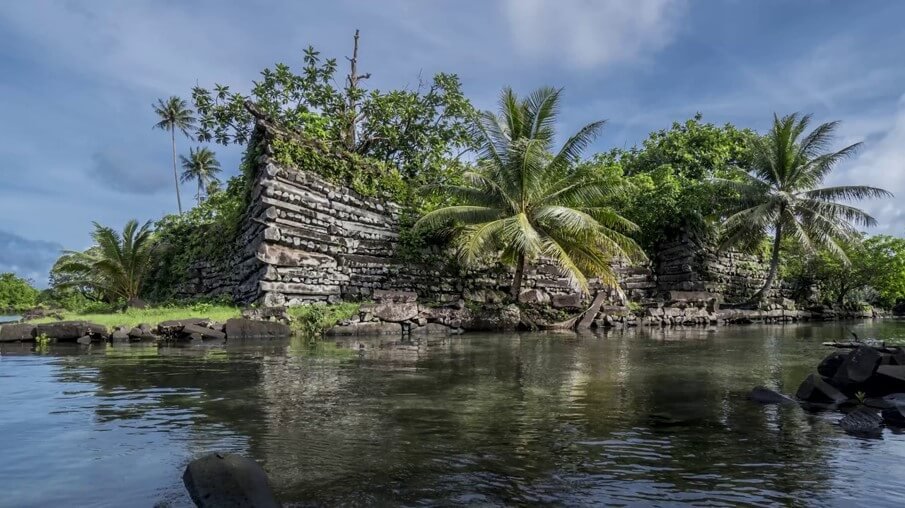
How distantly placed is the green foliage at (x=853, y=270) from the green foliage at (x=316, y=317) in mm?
26847

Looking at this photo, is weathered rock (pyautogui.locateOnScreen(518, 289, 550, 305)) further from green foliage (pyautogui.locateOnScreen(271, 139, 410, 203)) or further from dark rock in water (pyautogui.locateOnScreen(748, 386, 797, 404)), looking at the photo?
dark rock in water (pyautogui.locateOnScreen(748, 386, 797, 404))

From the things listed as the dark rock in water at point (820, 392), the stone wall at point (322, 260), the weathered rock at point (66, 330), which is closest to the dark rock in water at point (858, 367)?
the dark rock in water at point (820, 392)

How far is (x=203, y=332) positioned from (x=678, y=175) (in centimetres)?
2325

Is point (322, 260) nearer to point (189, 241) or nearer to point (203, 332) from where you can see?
point (203, 332)

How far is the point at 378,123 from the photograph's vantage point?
25641 mm

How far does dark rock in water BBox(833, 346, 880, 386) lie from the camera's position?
6.59 metres

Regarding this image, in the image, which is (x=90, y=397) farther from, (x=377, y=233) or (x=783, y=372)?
(x=377, y=233)

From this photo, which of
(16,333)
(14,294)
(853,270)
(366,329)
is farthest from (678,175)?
(14,294)

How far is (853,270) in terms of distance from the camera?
33.5 m

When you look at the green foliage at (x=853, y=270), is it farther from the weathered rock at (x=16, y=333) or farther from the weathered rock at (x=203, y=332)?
the weathered rock at (x=16, y=333)

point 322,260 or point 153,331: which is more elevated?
point 322,260

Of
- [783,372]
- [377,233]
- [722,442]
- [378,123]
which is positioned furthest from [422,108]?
[722,442]

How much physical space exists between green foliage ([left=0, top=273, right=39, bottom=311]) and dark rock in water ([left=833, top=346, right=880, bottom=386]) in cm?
6837

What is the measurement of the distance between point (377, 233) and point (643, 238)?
15013 millimetres
